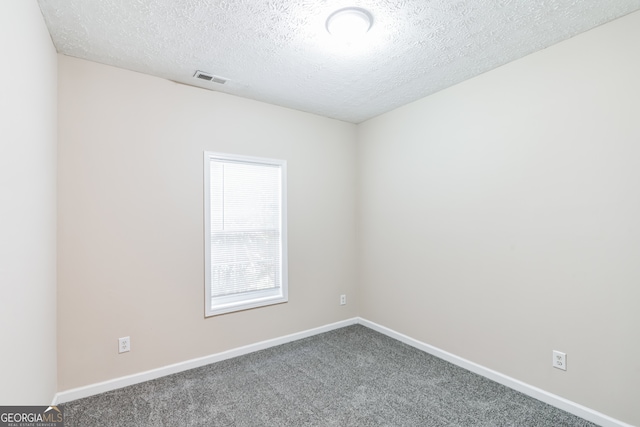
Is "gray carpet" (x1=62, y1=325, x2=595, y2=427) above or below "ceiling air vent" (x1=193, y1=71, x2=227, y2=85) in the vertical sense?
below

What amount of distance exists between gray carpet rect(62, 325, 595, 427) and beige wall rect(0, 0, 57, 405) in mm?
627

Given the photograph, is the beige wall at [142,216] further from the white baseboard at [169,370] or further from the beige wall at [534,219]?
the beige wall at [534,219]

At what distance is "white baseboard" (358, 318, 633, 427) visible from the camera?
6.64ft

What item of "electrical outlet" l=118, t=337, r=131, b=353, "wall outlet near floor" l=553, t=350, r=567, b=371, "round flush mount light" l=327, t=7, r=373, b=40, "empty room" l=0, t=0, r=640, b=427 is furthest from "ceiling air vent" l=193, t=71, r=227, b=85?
"wall outlet near floor" l=553, t=350, r=567, b=371

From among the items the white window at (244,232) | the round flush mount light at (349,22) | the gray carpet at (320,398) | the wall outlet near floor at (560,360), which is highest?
the round flush mount light at (349,22)

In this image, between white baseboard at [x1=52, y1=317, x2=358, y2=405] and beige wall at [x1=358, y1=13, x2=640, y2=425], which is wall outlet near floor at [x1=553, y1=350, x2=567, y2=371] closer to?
beige wall at [x1=358, y1=13, x2=640, y2=425]

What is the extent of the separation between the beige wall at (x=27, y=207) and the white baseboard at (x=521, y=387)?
3.06m

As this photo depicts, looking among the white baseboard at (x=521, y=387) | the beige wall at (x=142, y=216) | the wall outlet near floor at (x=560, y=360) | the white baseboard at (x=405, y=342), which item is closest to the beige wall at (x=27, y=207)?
the beige wall at (x=142, y=216)

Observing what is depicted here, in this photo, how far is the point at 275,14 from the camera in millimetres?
1898

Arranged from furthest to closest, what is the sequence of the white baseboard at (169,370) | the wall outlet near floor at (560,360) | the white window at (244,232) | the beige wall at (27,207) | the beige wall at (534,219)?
the white window at (244,232) < the white baseboard at (169,370) < the wall outlet near floor at (560,360) < the beige wall at (534,219) < the beige wall at (27,207)

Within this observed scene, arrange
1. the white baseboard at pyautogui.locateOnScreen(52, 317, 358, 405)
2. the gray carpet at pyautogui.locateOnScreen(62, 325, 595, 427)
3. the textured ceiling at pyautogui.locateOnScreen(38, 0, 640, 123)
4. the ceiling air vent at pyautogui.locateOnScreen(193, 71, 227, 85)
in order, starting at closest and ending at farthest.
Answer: the textured ceiling at pyautogui.locateOnScreen(38, 0, 640, 123), the gray carpet at pyautogui.locateOnScreen(62, 325, 595, 427), the white baseboard at pyautogui.locateOnScreen(52, 317, 358, 405), the ceiling air vent at pyautogui.locateOnScreen(193, 71, 227, 85)

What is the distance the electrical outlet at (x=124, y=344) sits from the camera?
8.25ft

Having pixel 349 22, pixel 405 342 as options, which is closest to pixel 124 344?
pixel 405 342

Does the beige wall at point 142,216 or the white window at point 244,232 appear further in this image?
the white window at point 244,232
